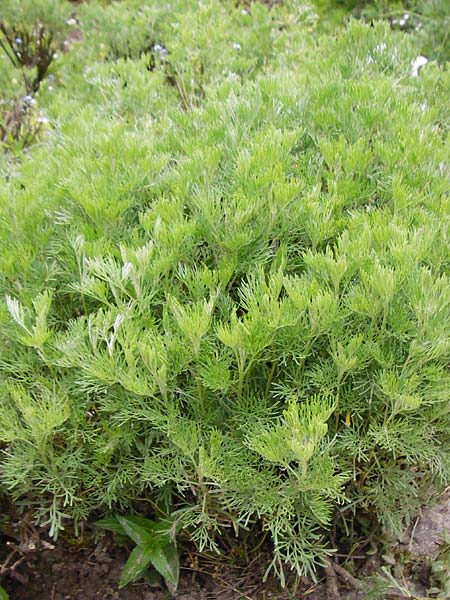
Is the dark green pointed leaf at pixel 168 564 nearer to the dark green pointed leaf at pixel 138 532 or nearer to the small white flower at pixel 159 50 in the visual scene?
the dark green pointed leaf at pixel 138 532

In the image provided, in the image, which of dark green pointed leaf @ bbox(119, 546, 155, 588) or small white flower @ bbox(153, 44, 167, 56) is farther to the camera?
small white flower @ bbox(153, 44, 167, 56)

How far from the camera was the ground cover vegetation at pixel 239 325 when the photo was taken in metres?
1.64

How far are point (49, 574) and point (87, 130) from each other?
155cm

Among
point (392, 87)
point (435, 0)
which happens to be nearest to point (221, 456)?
point (392, 87)

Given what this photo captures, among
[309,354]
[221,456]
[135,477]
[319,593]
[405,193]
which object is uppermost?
[405,193]

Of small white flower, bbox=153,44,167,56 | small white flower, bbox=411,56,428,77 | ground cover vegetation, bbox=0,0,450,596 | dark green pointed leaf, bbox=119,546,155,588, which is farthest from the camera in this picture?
small white flower, bbox=153,44,167,56

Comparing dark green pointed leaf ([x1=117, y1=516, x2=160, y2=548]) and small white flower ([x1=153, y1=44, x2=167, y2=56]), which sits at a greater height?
small white flower ([x1=153, y1=44, x2=167, y2=56])

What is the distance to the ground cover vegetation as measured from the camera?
5.38ft

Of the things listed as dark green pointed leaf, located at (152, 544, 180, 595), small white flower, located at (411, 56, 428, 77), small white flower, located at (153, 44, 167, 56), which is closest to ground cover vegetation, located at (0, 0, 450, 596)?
dark green pointed leaf, located at (152, 544, 180, 595)

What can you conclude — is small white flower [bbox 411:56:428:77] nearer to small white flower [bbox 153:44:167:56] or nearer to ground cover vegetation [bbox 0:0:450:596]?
ground cover vegetation [bbox 0:0:450:596]

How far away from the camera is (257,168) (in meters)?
2.02

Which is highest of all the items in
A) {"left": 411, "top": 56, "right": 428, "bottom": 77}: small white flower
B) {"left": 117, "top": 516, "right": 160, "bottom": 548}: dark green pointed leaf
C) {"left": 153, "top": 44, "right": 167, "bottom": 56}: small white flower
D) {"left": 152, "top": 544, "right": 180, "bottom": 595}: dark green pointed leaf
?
{"left": 411, "top": 56, "right": 428, "bottom": 77}: small white flower

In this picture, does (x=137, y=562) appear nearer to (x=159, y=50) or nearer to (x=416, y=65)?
(x=416, y=65)

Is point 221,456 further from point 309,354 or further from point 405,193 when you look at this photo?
point 405,193
